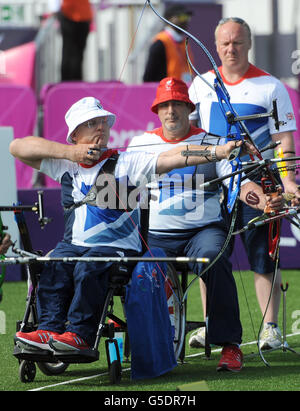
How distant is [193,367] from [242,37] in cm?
192

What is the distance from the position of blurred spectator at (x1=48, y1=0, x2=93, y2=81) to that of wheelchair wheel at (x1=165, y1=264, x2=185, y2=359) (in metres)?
6.21

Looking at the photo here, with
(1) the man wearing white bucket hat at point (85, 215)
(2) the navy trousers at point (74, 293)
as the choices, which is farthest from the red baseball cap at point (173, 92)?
(2) the navy trousers at point (74, 293)

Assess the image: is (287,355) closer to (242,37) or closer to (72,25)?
(242,37)

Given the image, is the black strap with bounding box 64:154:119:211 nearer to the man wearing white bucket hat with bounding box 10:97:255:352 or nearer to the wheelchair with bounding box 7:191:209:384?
the man wearing white bucket hat with bounding box 10:97:255:352

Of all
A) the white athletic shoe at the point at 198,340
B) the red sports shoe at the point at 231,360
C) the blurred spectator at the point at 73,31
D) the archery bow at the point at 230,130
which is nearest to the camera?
the archery bow at the point at 230,130

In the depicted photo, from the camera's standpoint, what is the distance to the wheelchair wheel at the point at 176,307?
17.3 feet

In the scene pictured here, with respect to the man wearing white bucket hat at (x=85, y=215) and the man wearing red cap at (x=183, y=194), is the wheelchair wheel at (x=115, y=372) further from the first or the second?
the man wearing red cap at (x=183, y=194)

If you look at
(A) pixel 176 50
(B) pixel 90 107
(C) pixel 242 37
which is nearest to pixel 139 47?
(A) pixel 176 50

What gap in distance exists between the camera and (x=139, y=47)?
12383 millimetres

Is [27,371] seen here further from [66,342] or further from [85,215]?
[85,215]

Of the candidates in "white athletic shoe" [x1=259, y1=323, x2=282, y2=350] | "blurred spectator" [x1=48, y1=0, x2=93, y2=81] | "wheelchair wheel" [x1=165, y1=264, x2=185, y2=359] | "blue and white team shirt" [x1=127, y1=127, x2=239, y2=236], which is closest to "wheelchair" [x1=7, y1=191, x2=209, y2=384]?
"wheelchair wheel" [x1=165, y1=264, x2=185, y2=359]

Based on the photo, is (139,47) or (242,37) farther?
(139,47)

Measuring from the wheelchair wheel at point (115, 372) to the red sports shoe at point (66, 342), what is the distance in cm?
18

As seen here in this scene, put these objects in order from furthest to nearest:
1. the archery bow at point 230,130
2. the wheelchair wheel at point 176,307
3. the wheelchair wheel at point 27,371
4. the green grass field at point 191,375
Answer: the wheelchair wheel at point 176,307 < the archery bow at point 230,130 < the wheelchair wheel at point 27,371 < the green grass field at point 191,375
